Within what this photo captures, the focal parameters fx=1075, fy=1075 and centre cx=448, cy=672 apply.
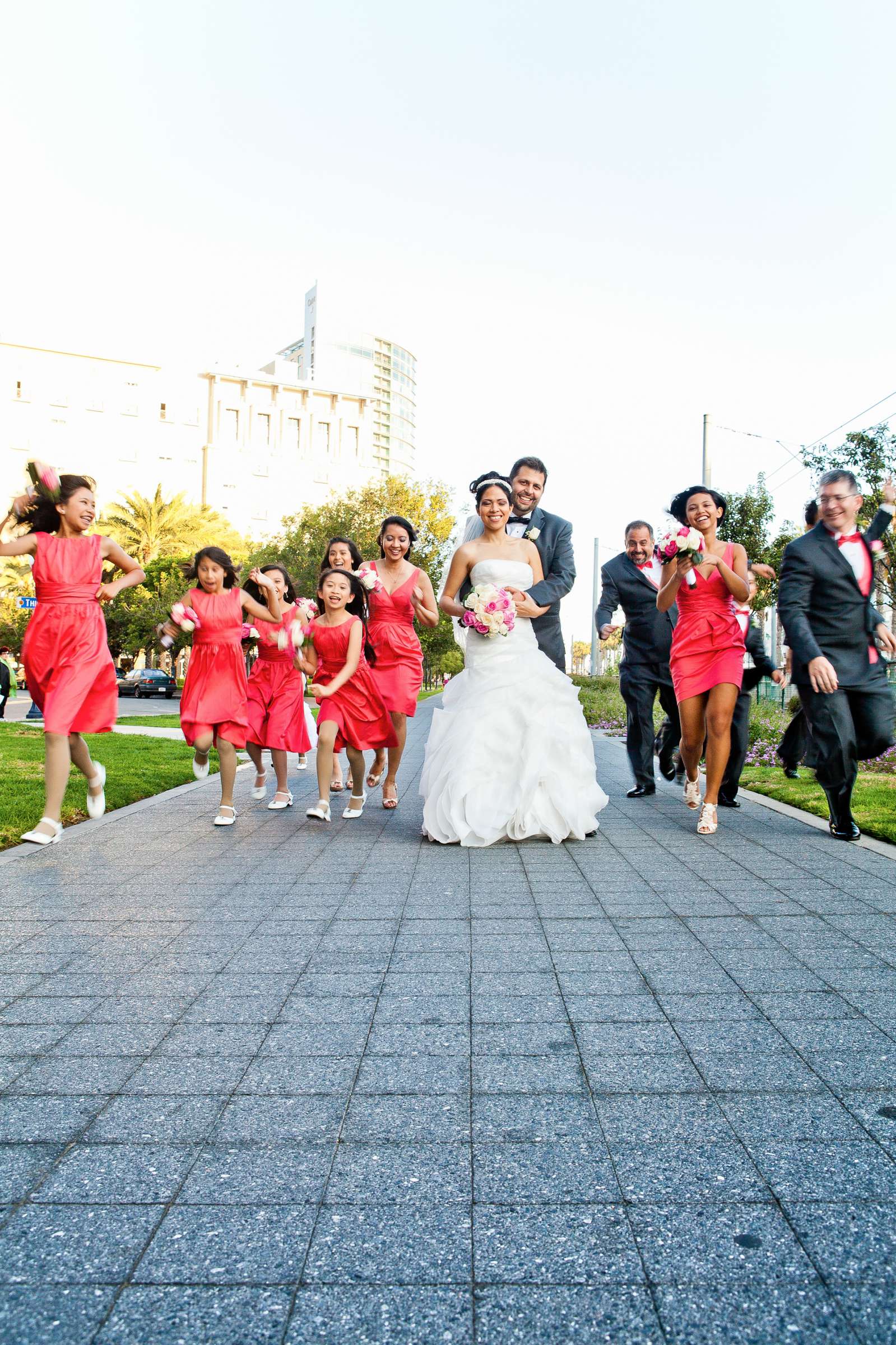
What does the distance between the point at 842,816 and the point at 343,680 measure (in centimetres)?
380

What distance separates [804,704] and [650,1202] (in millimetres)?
5613

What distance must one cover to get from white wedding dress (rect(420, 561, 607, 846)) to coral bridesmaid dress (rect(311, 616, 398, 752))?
4.16ft

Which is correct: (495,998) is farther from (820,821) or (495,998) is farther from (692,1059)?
(820,821)

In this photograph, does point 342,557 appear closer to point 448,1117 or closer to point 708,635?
point 708,635

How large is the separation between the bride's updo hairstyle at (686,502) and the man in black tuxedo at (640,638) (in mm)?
1618

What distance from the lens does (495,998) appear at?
12.5ft

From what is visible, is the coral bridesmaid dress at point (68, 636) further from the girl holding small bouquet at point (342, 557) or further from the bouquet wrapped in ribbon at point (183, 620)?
the girl holding small bouquet at point (342, 557)

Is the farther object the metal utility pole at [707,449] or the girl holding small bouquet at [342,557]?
the metal utility pole at [707,449]

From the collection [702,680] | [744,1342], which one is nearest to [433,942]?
[744,1342]

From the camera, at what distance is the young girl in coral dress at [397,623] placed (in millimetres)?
9461

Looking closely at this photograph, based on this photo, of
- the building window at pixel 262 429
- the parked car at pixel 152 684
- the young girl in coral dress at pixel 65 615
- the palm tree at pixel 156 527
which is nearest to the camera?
the young girl in coral dress at pixel 65 615

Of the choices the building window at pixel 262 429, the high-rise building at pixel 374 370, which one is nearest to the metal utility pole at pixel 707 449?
the building window at pixel 262 429

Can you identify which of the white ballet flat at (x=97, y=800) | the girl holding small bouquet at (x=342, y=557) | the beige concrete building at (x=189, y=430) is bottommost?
the white ballet flat at (x=97, y=800)

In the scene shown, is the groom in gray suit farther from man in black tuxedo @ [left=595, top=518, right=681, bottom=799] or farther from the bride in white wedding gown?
man in black tuxedo @ [left=595, top=518, right=681, bottom=799]
